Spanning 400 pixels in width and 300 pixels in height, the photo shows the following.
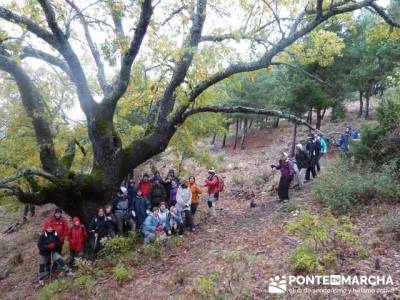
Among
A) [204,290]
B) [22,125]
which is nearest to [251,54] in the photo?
[204,290]

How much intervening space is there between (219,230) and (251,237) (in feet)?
6.05

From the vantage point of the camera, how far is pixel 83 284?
966 centimetres

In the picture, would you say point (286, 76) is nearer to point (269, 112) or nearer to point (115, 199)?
point (269, 112)

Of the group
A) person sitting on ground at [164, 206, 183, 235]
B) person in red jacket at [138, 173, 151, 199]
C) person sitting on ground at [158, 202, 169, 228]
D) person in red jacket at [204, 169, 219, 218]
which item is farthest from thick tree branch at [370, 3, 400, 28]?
person in red jacket at [138, 173, 151, 199]

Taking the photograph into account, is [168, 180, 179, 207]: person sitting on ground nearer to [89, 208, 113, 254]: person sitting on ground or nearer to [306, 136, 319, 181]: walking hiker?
[89, 208, 113, 254]: person sitting on ground

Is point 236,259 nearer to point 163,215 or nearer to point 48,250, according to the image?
point 163,215

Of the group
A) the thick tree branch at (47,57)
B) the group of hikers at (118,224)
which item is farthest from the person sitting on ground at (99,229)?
the thick tree branch at (47,57)

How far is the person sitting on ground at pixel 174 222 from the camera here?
1154cm

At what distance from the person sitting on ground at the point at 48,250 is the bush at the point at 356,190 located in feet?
24.9

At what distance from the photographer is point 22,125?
12.4m

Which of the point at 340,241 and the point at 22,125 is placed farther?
the point at 22,125

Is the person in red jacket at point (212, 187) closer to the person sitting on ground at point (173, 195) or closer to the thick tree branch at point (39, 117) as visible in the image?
the person sitting on ground at point (173, 195)

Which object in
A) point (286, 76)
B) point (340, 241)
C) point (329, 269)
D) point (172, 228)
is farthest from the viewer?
point (286, 76)

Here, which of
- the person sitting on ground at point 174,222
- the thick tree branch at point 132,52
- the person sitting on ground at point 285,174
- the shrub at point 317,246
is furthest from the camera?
the person sitting on ground at point 285,174
